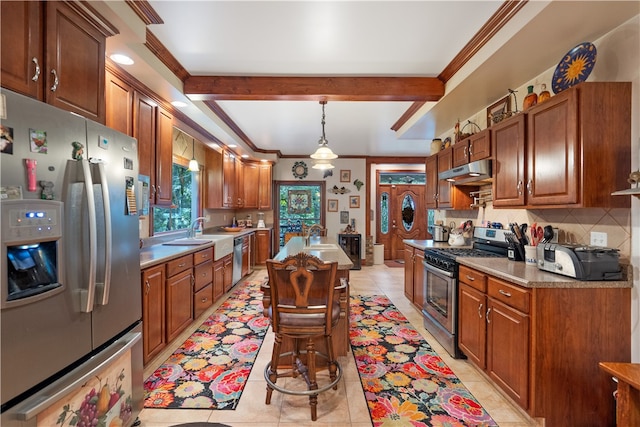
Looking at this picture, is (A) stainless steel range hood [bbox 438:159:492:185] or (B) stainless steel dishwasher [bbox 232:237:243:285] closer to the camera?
(A) stainless steel range hood [bbox 438:159:492:185]

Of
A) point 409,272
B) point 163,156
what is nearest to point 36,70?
point 163,156

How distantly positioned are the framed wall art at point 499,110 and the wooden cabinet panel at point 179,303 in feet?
11.1

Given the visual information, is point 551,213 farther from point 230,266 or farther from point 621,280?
point 230,266

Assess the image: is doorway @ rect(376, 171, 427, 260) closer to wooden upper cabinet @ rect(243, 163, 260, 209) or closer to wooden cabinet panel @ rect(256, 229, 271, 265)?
wooden cabinet panel @ rect(256, 229, 271, 265)

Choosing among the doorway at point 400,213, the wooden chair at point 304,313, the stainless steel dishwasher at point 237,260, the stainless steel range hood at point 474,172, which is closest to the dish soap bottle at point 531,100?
the stainless steel range hood at point 474,172

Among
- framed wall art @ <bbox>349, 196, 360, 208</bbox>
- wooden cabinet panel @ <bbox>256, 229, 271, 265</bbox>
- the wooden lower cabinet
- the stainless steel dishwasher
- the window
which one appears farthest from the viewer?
framed wall art @ <bbox>349, 196, 360, 208</bbox>

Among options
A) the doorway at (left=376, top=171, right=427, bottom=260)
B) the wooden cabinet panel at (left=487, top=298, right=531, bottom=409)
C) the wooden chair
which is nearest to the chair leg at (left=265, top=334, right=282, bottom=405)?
the wooden chair

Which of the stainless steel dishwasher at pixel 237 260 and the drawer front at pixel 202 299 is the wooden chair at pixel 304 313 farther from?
the stainless steel dishwasher at pixel 237 260

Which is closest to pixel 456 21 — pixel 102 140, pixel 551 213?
pixel 551 213

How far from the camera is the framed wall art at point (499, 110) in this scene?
2.61 metres

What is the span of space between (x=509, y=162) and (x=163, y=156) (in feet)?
10.9

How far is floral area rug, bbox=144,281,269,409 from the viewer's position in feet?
6.71

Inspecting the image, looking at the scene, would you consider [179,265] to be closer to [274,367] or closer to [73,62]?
[274,367]

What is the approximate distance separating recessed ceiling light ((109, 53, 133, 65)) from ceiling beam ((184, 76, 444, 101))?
0.70 metres
